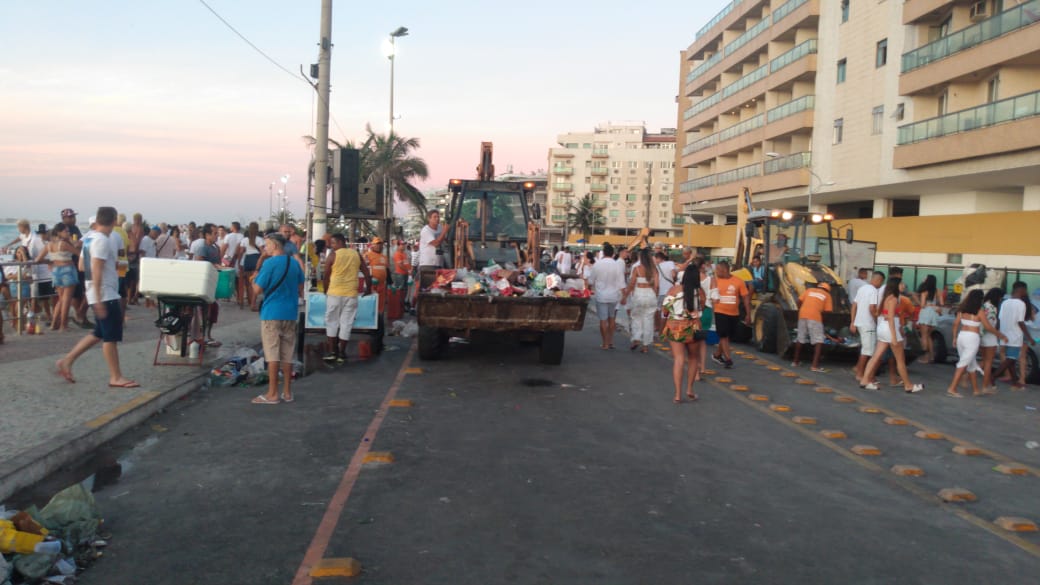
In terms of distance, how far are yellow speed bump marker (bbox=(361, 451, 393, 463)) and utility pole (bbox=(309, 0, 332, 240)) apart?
10.5 metres

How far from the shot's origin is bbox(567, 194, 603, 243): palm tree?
341ft

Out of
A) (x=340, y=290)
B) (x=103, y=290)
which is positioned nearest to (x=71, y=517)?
(x=103, y=290)

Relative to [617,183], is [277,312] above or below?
below

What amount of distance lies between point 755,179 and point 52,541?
149ft

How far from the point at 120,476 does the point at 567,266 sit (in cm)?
2125

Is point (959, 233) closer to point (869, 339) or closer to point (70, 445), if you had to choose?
point (869, 339)

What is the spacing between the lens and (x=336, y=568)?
430 centimetres

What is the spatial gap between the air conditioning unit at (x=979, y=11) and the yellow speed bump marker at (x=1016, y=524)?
27.1 meters

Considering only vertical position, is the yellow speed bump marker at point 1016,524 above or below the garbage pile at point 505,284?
below

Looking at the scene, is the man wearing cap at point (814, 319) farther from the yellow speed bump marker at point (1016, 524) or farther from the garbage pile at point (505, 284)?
the yellow speed bump marker at point (1016, 524)

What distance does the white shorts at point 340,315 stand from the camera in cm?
1155

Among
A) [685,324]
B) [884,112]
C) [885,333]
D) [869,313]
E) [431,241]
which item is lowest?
[885,333]

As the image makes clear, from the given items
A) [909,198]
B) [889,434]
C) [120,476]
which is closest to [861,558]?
[889,434]

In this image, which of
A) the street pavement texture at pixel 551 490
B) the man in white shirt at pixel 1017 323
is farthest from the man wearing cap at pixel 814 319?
the street pavement texture at pixel 551 490
